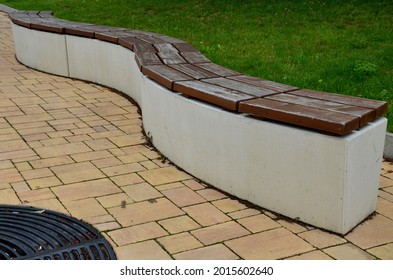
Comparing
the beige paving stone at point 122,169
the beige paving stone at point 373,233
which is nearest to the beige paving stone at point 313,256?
the beige paving stone at point 373,233

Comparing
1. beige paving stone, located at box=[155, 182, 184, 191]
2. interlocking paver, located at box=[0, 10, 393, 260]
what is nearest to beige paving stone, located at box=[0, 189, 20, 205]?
interlocking paver, located at box=[0, 10, 393, 260]

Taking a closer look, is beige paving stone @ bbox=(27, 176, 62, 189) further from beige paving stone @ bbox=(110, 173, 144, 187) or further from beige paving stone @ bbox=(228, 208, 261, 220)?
beige paving stone @ bbox=(228, 208, 261, 220)

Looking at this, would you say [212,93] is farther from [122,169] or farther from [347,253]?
[347,253]

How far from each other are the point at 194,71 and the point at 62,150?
1379 millimetres

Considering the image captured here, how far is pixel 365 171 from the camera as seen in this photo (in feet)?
11.8

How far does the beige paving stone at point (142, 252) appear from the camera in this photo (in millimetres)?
3318

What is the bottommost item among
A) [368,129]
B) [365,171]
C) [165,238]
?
[165,238]

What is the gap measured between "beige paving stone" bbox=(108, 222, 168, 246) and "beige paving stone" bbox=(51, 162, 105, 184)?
0.97m

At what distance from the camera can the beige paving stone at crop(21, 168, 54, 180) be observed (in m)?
4.55

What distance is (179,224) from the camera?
3717mm
